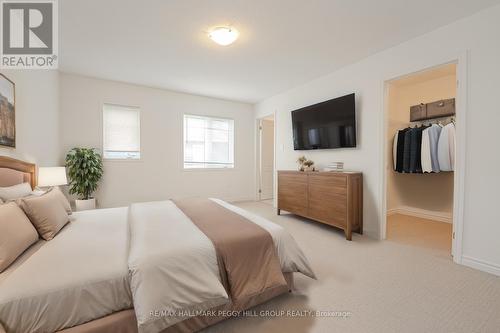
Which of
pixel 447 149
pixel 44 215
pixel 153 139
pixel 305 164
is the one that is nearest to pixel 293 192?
pixel 305 164

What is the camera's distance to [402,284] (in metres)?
1.91

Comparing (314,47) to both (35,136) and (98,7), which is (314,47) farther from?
(35,136)

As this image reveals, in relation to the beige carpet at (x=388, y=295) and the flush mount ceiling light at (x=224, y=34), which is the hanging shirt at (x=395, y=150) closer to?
the beige carpet at (x=388, y=295)

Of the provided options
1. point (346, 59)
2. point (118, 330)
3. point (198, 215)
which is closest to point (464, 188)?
point (346, 59)

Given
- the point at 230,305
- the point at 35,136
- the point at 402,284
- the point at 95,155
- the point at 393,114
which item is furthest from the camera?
the point at 393,114

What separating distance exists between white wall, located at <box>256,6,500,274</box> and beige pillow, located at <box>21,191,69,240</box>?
358 centimetres

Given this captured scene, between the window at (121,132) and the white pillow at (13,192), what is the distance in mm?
2214

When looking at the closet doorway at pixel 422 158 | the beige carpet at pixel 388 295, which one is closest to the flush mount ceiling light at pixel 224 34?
the closet doorway at pixel 422 158

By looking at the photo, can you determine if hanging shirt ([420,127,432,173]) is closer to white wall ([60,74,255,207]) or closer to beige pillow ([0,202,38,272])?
A: white wall ([60,74,255,207])

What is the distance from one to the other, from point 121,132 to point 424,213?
20.1 feet

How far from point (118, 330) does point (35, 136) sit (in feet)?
9.58

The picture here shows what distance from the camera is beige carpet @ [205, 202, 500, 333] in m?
1.44

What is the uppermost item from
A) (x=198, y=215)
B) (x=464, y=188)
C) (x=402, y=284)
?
(x=464, y=188)

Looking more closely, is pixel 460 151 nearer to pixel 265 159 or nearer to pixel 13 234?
pixel 13 234
